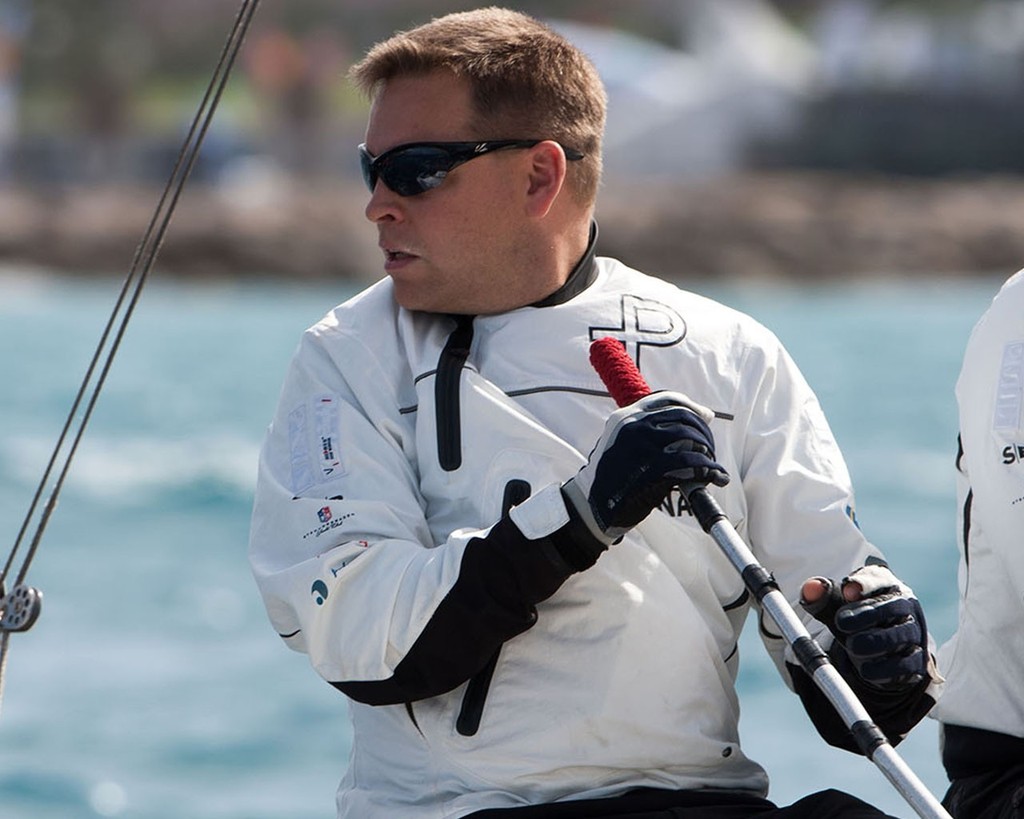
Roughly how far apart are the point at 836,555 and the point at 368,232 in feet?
96.6

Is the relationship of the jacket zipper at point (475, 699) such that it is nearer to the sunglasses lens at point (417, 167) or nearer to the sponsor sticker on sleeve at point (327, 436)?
the sponsor sticker on sleeve at point (327, 436)

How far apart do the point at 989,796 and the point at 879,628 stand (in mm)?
317

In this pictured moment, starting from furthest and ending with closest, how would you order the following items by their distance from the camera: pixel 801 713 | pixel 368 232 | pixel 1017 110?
pixel 1017 110
pixel 368 232
pixel 801 713

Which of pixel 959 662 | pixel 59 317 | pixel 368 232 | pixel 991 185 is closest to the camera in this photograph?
pixel 959 662

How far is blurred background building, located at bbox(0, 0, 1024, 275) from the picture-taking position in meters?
33.0

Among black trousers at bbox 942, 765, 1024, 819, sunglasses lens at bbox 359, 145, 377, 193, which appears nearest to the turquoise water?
black trousers at bbox 942, 765, 1024, 819

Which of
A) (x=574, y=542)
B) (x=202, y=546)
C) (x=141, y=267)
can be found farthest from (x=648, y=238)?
(x=574, y=542)

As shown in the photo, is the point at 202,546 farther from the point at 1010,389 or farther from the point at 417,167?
the point at 1010,389

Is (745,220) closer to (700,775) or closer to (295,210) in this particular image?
(295,210)

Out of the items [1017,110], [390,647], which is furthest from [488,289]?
[1017,110]

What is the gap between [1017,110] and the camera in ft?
133

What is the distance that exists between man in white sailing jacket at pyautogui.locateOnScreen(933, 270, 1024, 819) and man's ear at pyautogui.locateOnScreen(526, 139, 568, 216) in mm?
634

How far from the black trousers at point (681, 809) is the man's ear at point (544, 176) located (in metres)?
0.85

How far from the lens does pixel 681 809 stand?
2.57 meters
